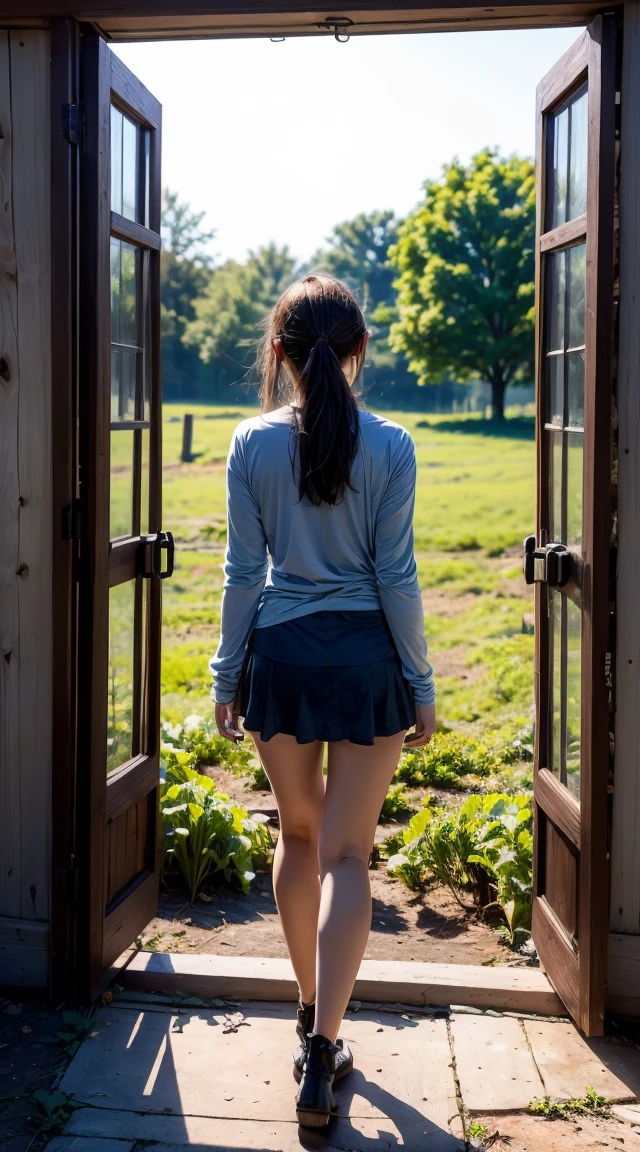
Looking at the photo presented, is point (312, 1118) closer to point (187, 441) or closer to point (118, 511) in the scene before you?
point (118, 511)

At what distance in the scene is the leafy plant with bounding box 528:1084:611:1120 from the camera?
Answer: 286 cm

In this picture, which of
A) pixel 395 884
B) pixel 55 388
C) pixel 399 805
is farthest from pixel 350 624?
pixel 399 805

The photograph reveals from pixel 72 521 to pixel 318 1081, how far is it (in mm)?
1647

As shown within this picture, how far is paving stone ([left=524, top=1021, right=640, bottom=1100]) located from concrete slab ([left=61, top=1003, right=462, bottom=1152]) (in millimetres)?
260

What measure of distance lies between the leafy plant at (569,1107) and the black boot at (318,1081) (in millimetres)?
576

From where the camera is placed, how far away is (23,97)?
3305 mm

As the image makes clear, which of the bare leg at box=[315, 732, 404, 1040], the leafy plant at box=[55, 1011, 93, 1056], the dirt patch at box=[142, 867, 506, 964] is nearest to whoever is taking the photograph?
the bare leg at box=[315, 732, 404, 1040]

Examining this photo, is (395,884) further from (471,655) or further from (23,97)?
(471,655)

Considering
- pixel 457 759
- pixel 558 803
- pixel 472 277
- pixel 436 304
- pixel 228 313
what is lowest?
pixel 457 759

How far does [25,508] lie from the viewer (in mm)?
3387

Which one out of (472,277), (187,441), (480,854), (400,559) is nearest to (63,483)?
(400,559)

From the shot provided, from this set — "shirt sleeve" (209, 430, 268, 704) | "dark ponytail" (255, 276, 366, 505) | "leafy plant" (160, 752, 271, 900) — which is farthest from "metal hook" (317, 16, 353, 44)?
"leafy plant" (160, 752, 271, 900)

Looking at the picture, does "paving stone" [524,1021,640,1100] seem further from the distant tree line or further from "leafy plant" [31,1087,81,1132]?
the distant tree line

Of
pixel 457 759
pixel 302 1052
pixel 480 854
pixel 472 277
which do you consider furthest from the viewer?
pixel 472 277
